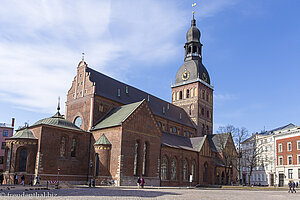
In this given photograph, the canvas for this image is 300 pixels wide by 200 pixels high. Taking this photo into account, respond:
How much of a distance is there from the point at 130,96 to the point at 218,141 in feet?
84.0

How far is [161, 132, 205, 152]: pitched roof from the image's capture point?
52.5m

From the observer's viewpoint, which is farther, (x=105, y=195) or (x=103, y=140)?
(x=103, y=140)

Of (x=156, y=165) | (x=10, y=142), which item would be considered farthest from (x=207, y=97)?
(x=10, y=142)

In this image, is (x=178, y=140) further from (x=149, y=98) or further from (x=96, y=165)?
(x=96, y=165)

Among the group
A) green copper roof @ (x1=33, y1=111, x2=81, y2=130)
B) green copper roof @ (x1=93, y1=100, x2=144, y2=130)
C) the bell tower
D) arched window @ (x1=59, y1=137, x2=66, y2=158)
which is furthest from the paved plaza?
the bell tower

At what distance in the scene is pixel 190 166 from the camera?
54250 mm

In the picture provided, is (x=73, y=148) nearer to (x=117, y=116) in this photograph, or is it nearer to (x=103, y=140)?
(x=103, y=140)

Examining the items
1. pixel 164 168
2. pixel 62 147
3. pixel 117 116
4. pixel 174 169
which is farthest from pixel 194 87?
pixel 62 147

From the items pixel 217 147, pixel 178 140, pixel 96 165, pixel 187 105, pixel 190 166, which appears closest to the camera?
pixel 96 165

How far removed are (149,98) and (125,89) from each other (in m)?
7.18

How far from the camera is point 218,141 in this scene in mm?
68562

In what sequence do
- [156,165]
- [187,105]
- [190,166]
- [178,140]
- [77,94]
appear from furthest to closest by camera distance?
[187,105] < [178,140] < [190,166] < [77,94] < [156,165]

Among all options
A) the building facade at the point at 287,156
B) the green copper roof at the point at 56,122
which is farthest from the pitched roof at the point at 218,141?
the green copper roof at the point at 56,122

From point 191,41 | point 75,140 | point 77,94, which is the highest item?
point 191,41
